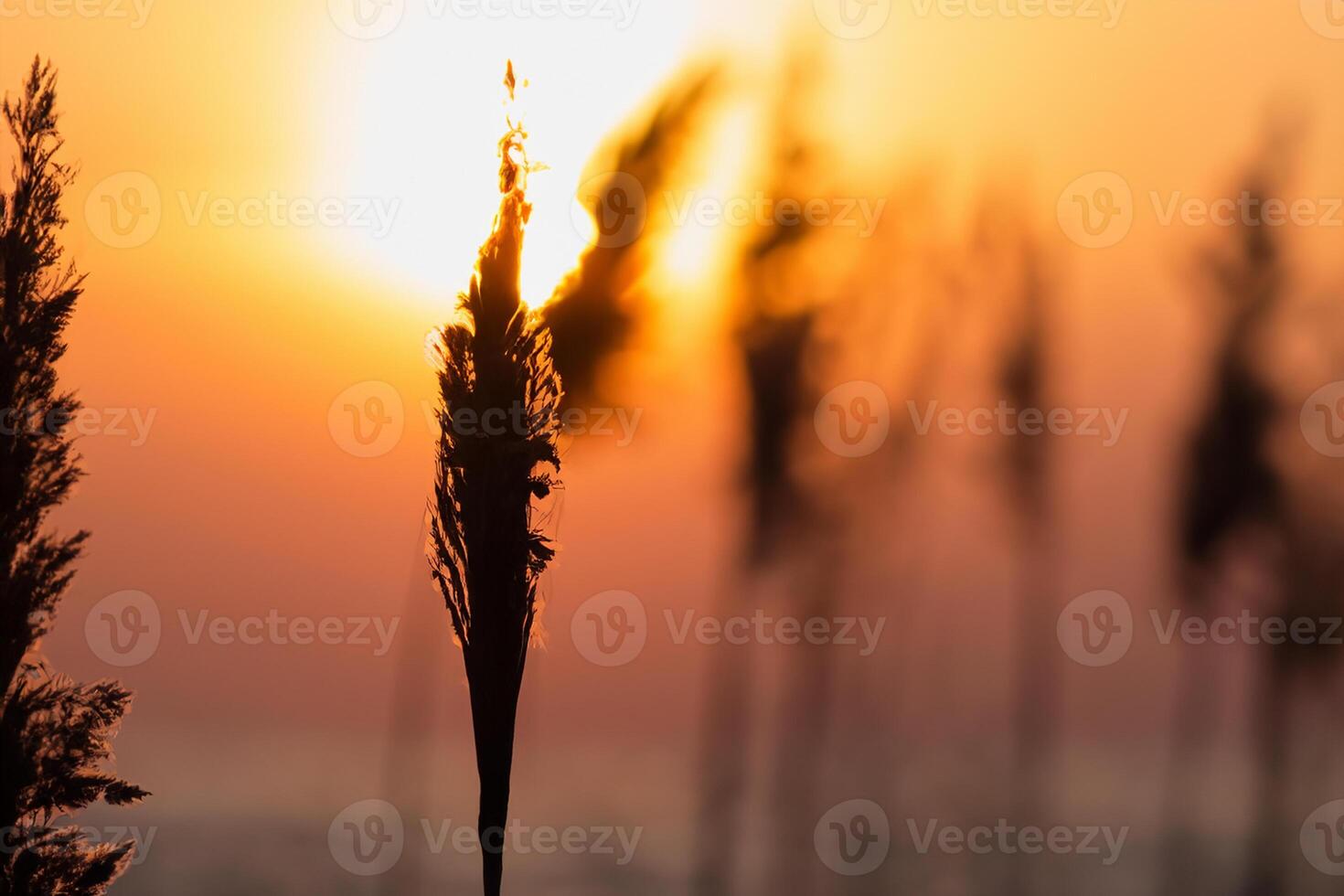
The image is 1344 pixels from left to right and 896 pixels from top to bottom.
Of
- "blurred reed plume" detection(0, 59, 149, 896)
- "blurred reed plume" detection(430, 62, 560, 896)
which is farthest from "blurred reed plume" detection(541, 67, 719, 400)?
"blurred reed plume" detection(0, 59, 149, 896)

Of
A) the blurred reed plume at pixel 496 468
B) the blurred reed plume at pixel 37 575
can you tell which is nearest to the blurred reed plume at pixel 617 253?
the blurred reed plume at pixel 496 468

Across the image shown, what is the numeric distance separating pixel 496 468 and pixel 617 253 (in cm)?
682

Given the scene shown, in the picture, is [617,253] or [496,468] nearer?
[496,468]

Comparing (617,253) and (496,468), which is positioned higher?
(617,253)

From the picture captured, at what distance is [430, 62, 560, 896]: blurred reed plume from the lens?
13.0 metres

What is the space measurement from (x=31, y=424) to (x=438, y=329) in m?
5.58

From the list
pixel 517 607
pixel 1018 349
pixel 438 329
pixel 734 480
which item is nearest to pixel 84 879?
pixel 517 607

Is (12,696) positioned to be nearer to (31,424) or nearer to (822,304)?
(31,424)

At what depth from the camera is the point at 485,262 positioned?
13.4 meters

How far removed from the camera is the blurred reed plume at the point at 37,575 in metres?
15.3

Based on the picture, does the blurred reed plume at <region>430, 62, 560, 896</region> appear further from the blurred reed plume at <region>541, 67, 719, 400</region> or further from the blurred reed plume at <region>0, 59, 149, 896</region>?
the blurred reed plume at <region>0, 59, 149, 896</region>

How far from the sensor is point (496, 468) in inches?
516

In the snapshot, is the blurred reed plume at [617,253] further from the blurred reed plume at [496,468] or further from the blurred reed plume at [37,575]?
the blurred reed plume at [37,575]

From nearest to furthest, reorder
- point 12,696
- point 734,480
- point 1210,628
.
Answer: point 12,696
point 734,480
point 1210,628
